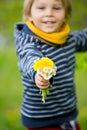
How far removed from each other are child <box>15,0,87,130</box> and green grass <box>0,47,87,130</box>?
111cm

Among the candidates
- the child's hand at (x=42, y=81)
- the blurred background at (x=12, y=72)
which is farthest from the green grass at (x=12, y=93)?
the child's hand at (x=42, y=81)

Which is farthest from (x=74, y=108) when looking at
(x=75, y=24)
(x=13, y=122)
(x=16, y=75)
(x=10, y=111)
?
(x=75, y=24)

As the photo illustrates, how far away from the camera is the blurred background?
597 centimetres

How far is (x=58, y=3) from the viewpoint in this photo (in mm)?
4195

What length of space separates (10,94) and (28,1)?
2698 mm

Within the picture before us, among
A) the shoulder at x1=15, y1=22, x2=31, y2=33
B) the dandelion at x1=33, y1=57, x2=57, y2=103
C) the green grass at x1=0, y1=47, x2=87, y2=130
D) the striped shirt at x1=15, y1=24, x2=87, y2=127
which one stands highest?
the shoulder at x1=15, y1=22, x2=31, y2=33

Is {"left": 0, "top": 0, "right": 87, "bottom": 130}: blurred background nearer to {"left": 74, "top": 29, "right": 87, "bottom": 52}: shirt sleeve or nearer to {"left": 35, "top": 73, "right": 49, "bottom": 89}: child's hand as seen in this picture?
{"left": 74, "top": 29, "right": 87, "bottom": 52}: shirt sleeve

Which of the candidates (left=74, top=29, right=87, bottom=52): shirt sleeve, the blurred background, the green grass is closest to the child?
(left=74, top=29, right=87, bottom=52): shirt sleeve

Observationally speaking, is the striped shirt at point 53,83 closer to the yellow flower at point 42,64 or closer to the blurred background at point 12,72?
the yellow flower at point 42,64

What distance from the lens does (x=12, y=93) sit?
22.5ft

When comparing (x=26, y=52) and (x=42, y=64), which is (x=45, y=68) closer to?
(x=42, y=64)

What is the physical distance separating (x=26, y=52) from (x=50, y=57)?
0.20m

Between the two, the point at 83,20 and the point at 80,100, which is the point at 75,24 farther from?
the point at 80,100

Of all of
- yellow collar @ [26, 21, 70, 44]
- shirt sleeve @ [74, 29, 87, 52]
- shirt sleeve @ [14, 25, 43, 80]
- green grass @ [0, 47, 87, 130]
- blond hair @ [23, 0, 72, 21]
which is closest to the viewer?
shirt sleeve @ [14, 25, 43, 80]
